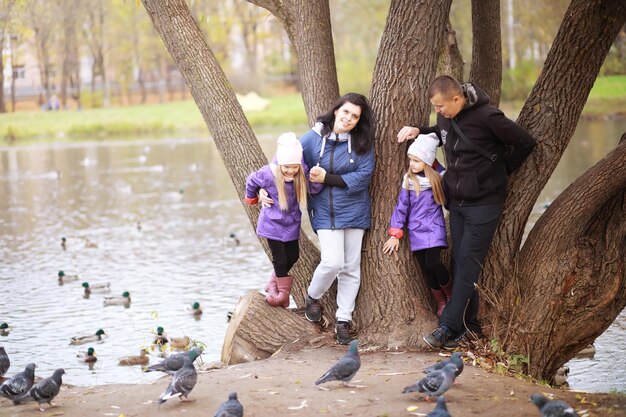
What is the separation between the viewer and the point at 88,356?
965cm

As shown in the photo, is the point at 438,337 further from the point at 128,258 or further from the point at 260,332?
the point at 128,258

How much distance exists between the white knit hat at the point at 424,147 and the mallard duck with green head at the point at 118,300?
19.2 feet

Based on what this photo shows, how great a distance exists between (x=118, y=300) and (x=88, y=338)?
71.3 inches

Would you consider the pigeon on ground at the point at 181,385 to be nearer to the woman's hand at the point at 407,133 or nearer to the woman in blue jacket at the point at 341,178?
the woman in blue jacket at the point at 341,178

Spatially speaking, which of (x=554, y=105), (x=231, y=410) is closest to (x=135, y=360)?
(x=231, y=410)

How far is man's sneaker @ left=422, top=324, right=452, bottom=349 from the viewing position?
711 cm

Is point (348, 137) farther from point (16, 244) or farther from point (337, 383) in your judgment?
point (16, 244)

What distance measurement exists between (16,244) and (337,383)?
10.9 metres

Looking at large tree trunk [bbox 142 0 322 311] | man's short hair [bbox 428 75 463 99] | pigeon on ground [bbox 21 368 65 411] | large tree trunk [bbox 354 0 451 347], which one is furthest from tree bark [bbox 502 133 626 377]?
pigeon on ground [bbox 21 368 65 411]

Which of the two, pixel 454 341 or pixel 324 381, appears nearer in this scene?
pixel 324 381

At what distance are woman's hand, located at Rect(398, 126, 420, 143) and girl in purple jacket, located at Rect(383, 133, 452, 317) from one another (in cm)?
6

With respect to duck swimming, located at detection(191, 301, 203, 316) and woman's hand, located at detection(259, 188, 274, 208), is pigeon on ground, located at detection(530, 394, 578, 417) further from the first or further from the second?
duck swimming, located at detection(191, 301, 203, 316)

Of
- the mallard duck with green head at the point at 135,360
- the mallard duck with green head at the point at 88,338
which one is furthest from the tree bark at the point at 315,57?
the mallard duck with green head at the point at 88,338

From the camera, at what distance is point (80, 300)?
12.4 meters
